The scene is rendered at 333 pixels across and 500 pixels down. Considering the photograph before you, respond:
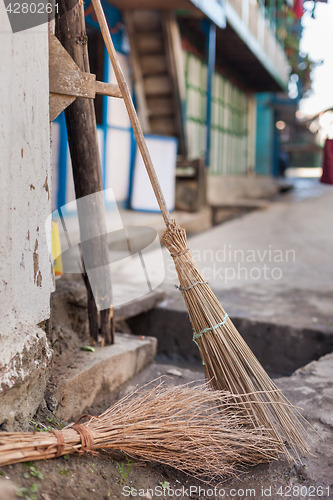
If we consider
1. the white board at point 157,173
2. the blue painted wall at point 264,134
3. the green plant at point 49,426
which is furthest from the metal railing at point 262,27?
the green plant at point 49,426

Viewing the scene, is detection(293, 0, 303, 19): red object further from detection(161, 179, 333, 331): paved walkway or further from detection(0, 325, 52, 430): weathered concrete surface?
detection(0, 325, 52, 430): weathered concrete surface

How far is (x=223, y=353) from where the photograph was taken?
1.93m

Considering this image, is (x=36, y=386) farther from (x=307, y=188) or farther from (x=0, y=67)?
(x=307, y=188)

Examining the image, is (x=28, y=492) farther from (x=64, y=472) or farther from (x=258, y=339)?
(x=258, y=339)

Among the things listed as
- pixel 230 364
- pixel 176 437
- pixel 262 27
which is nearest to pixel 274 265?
pixel 230 364

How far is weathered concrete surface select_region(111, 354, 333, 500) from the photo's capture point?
1695 mm

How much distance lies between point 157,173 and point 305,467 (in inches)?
225

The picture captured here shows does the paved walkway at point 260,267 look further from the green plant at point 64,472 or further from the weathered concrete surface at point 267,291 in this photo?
the green plant at point 64,472

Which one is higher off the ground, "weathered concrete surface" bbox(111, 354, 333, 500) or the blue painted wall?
the blue painted wall

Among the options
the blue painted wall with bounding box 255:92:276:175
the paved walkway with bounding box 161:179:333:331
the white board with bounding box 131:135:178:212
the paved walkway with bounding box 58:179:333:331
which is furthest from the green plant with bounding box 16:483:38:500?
the blue painted wall with bounding box 255:92:276:175

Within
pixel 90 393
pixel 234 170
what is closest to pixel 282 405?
pixel 90 393

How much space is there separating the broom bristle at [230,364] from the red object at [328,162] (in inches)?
105

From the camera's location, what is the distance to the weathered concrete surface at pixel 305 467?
1695 millimetres

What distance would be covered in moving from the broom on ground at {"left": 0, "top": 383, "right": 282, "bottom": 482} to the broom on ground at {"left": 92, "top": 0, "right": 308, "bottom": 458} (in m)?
0.07
